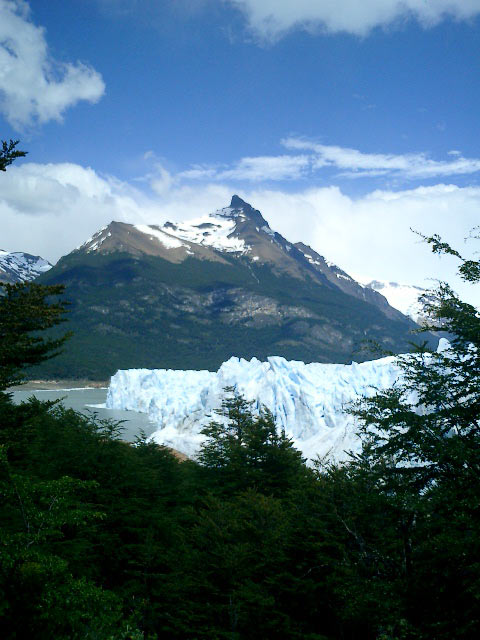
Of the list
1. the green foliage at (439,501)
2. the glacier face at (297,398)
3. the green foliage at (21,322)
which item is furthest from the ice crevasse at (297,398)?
the green foliage at (21,322)

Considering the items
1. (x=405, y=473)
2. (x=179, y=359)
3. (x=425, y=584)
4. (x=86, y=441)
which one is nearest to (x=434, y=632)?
(x=425, y=584)

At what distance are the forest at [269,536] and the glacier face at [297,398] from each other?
15.0 metres

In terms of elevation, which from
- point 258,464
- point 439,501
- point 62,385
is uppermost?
point 439,501

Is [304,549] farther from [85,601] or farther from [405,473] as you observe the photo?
[85,601]

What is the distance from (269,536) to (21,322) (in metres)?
8.01

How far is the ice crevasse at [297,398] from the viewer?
110 feet

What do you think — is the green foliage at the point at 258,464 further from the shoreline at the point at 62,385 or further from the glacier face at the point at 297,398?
the shoreline at the point at 62,385

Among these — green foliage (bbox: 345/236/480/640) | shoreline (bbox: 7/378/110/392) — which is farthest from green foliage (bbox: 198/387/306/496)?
shoreline (bbox: 7/378/110/392)

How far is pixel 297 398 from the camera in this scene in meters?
42.2

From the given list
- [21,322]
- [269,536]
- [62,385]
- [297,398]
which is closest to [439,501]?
[269,536]

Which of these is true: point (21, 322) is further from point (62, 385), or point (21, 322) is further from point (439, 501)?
point (62, 385)

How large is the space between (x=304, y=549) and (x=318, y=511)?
933 millimetres

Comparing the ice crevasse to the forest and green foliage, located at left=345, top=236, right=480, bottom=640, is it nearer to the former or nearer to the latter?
the forest

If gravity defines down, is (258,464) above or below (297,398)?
below
